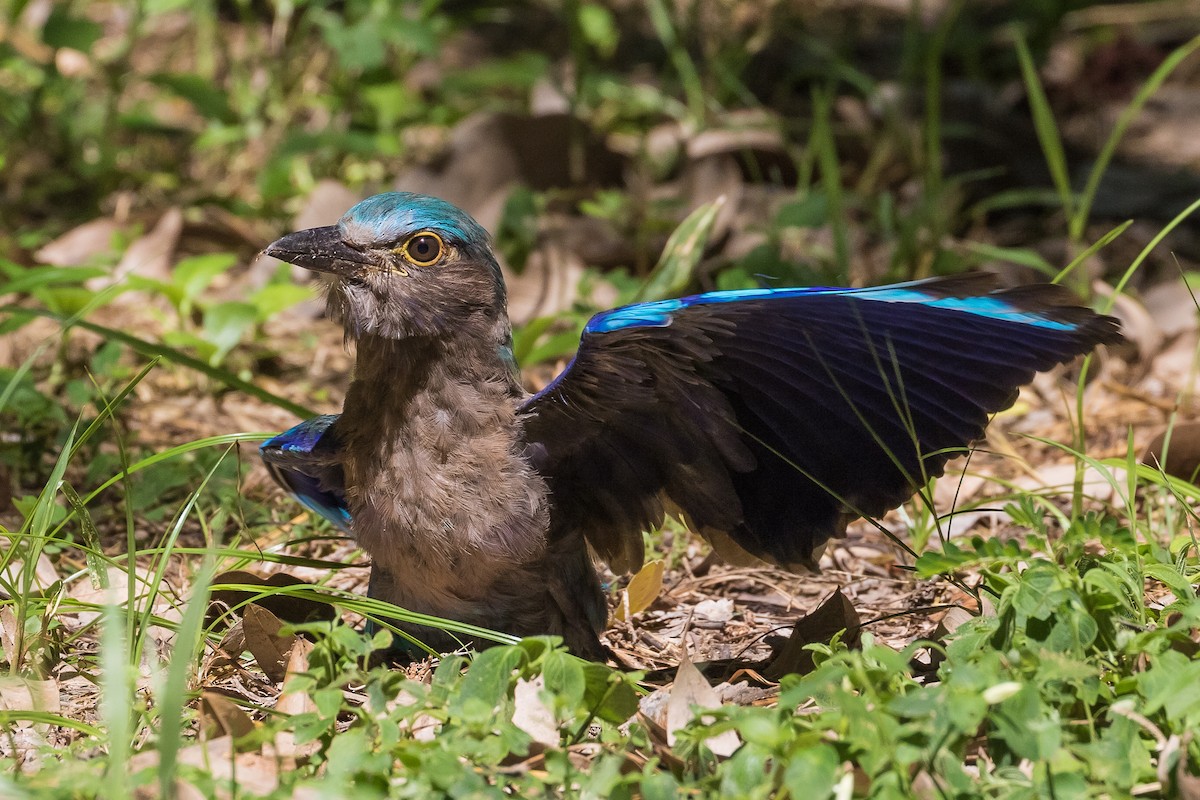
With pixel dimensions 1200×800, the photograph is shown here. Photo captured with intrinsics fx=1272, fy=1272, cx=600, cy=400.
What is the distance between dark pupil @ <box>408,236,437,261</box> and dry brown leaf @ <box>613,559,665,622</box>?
0.99 m

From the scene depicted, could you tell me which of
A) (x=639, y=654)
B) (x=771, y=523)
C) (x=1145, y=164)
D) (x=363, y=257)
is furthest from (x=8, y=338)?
(x=1145, y=164)

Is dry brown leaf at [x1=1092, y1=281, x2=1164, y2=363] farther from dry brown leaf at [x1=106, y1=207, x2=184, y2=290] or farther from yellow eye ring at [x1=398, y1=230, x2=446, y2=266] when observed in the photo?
dry brown leaf at [x1=106, y1=207, x2=184, y2=290]

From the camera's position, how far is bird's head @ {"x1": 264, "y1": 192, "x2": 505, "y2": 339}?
9.84 feet

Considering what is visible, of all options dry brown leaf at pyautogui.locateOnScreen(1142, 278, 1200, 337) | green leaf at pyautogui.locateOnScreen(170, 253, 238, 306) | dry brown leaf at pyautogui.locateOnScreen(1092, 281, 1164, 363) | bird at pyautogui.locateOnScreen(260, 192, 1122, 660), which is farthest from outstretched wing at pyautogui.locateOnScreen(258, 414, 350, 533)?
dry brown leaf at pyautogui.locateOnScreen(1142, 278, 1200, 337)

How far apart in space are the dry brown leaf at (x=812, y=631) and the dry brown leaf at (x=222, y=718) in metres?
1.25

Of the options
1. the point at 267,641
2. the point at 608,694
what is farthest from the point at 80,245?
the point at 608,694

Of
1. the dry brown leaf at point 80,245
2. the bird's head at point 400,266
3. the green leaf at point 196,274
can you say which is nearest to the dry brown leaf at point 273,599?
the bird's head at point 400,266

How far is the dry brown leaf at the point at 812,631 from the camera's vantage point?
304 cm

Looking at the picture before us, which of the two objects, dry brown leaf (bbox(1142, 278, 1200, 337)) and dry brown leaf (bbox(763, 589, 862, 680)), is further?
dry brown leaf (bbox(1142, 278, 1200, 337))

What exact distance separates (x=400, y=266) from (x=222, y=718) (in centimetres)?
115

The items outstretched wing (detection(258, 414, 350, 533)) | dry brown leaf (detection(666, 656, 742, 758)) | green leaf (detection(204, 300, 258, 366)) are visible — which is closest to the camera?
dry brown leaf (detection(666, 656, 742, 758))

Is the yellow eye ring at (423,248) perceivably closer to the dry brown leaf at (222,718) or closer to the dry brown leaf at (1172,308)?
the dry brown leaf at (222,718)

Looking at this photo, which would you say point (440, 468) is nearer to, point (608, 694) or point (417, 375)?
Answer: point (417, 375)

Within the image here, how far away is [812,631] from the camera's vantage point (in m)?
3.07
